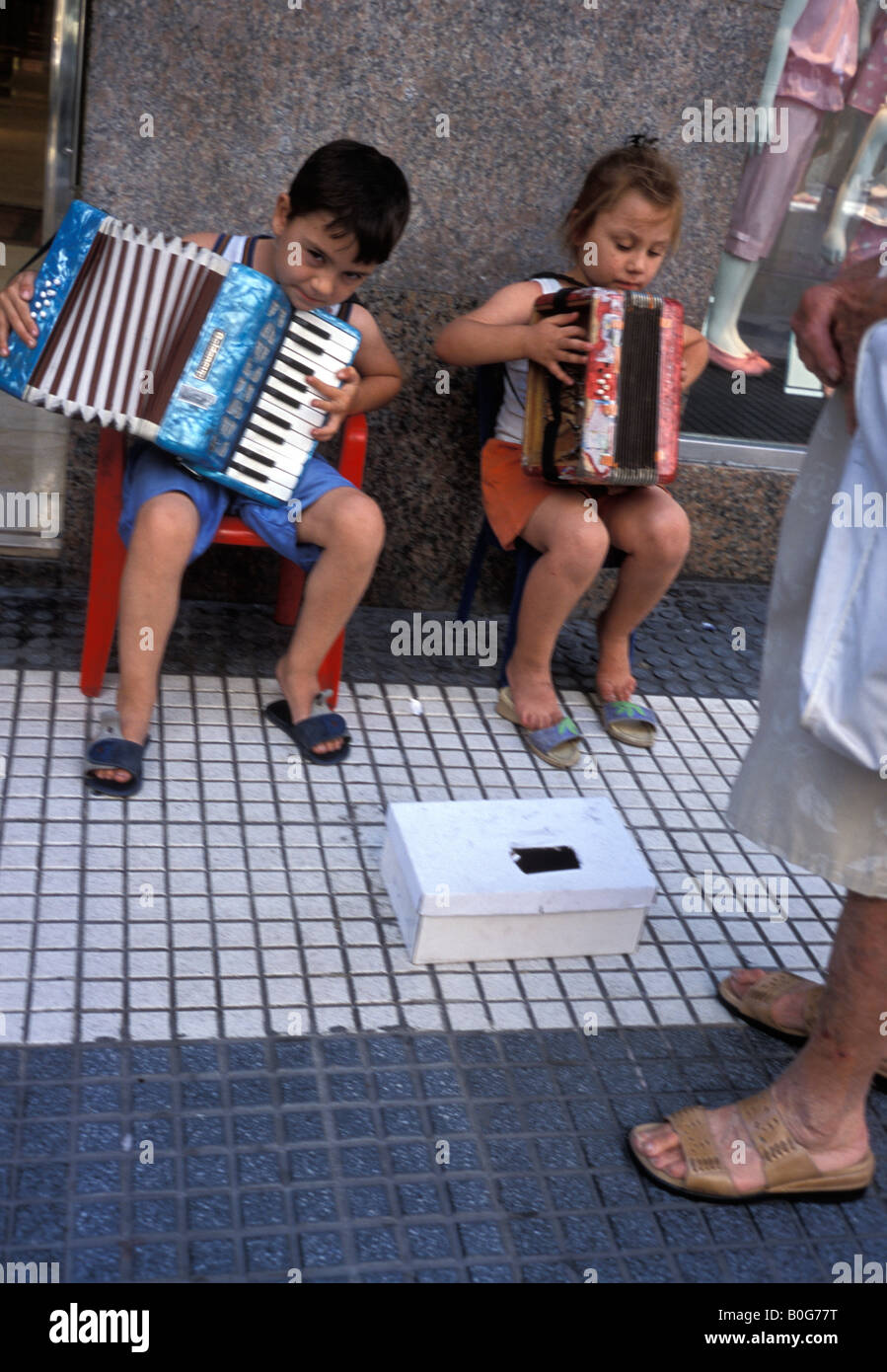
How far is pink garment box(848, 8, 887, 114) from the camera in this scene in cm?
408

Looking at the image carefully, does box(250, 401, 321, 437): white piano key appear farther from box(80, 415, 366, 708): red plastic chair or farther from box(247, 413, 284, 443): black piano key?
box(80, 415, 366, 708): red plastic chair

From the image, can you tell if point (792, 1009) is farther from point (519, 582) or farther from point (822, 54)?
point (822, 54)

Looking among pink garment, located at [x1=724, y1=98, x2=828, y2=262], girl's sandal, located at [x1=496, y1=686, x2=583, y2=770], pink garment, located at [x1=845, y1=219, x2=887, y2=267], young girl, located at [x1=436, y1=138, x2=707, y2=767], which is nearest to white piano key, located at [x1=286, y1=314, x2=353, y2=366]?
young girl, located at [x1=436, y1=138, x2=707, y2=767]

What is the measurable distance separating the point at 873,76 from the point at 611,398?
191 cm

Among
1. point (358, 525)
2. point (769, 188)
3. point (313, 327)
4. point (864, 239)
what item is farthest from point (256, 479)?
point (864, 239)

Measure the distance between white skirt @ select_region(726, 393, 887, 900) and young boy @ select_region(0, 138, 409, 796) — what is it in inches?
48.1

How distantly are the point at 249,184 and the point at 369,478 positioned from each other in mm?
857

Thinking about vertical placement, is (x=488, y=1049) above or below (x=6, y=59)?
below

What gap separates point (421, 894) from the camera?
94.7 inches

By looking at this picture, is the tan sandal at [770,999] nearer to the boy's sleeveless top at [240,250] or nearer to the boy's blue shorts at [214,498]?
the boy's blue shorts at [214,498]

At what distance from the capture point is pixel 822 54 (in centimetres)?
400

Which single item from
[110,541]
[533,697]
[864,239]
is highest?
[864,239]

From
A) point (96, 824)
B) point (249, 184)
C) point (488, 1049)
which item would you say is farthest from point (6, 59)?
point (488, 1049)

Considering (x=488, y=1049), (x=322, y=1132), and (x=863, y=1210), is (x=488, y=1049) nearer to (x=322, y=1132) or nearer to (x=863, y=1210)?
(x=322, y=1132)
